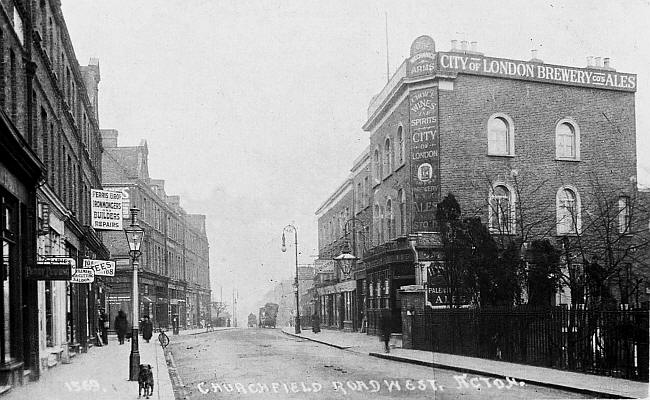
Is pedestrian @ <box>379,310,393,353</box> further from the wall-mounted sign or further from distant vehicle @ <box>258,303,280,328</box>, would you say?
distant vehicle @ <box>258,303,280,328</box>

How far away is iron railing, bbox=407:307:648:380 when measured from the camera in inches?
541

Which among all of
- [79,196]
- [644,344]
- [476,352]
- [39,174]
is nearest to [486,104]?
[476,352]

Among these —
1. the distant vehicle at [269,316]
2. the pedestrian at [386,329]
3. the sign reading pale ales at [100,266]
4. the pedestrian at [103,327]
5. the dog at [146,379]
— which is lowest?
the distant vehicle at [269,316]

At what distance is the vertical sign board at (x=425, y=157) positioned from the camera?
94.4 ft

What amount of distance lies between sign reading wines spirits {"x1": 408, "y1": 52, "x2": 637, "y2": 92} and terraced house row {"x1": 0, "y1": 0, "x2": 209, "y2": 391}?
39.5 feet

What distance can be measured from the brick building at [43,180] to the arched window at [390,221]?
12.5m

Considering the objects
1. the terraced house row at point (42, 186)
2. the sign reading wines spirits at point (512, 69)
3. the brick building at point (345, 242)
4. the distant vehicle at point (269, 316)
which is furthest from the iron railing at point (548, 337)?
the distant vehicle at point (269, 316)

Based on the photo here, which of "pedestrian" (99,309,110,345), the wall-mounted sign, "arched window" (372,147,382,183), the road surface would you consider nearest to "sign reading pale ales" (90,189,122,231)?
the wall-mounted sign

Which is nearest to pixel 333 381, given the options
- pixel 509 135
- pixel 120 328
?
pixel 509 135

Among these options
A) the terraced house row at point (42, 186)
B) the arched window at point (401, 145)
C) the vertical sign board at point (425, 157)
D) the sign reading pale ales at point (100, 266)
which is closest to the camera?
the terraced house row at point (42, 186)

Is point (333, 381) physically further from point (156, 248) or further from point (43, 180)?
point (156, 248)

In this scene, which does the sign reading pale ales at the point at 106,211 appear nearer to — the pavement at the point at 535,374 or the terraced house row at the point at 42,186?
the terraced house row at the point at 42,186

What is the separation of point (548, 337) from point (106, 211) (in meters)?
12.5

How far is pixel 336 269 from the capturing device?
46688mm
